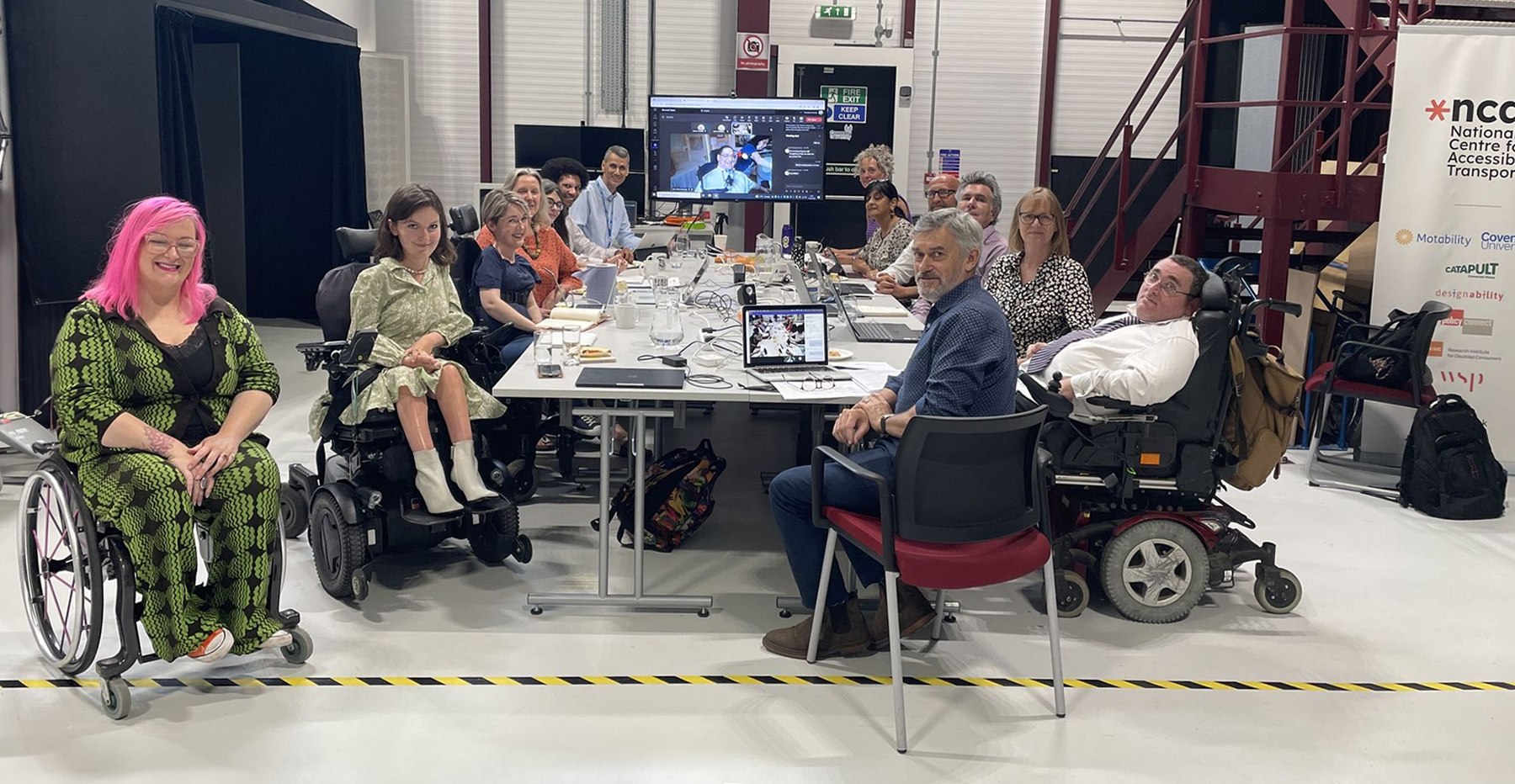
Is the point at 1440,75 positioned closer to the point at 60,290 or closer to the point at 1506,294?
the point at 1506,294

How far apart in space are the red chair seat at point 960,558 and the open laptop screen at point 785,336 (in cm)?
92

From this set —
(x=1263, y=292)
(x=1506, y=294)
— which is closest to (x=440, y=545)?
(x=1263, y=292)

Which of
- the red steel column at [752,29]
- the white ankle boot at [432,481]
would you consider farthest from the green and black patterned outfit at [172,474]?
the red steel column at [752,29]

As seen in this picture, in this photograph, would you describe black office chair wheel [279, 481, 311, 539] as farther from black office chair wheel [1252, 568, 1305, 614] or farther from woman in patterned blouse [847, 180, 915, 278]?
woman in patterned blouse [847, 180, 915, 278]

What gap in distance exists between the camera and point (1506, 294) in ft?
18.2

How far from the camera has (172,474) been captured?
126 inches

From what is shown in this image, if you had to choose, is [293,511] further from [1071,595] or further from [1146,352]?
[1146,352]

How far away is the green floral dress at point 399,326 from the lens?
13.1 feet

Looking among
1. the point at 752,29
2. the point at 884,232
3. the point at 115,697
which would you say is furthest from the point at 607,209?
the point at 115,697

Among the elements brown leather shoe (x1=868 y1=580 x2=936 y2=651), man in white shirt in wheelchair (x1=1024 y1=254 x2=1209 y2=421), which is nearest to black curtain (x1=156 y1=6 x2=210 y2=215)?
brown leather shoe (x1=868 y1=580 x2=936 y2=651)

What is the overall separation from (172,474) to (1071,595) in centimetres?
251

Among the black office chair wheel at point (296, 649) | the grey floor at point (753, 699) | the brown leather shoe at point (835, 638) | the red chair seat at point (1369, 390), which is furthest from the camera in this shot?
the red chair seat at point (1369, 390)

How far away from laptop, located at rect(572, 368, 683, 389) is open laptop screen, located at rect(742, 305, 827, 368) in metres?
0.25

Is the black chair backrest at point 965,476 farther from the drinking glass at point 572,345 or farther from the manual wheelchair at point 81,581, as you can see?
the manual wheelchair at point 81,581
